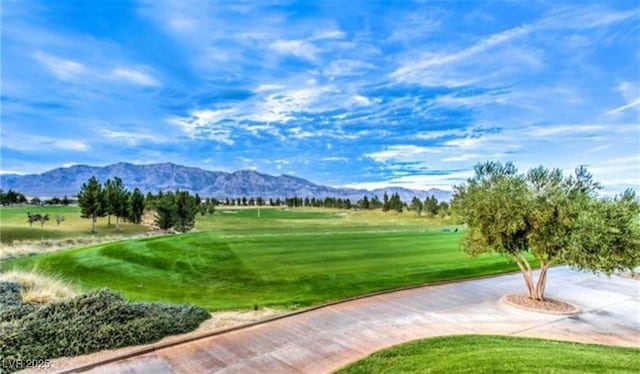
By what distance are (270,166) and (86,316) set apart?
78.6 m

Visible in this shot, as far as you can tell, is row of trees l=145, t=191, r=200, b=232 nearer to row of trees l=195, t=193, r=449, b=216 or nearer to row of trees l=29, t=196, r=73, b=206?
row of trees l=195, t=193, r=449, b=216

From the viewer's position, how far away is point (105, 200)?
4131 cm

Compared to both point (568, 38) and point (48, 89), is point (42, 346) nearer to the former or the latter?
point (48, 89)

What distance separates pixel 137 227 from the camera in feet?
154

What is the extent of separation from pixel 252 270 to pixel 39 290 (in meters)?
7.20

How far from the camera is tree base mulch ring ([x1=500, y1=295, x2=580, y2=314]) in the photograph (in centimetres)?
950

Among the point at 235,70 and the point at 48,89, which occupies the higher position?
the point at 235,70

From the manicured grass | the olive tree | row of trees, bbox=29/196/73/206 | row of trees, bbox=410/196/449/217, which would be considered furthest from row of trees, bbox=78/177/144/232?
row of trees, bbox=410/196/449/217

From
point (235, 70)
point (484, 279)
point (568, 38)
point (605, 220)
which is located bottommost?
point (484, 279)

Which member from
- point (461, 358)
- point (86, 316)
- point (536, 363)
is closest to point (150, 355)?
point (86, 316)

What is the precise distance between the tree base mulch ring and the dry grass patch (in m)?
11.6

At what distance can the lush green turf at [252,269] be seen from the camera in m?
11.2

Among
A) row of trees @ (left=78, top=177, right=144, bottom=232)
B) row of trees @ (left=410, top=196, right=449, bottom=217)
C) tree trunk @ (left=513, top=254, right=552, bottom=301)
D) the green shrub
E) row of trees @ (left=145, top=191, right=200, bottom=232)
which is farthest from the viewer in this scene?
row of trees @ (left=410, top=196, right=449, bottom=217)

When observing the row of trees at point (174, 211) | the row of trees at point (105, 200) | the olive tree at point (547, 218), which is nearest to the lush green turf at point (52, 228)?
the row of trees at point (105, 200)
